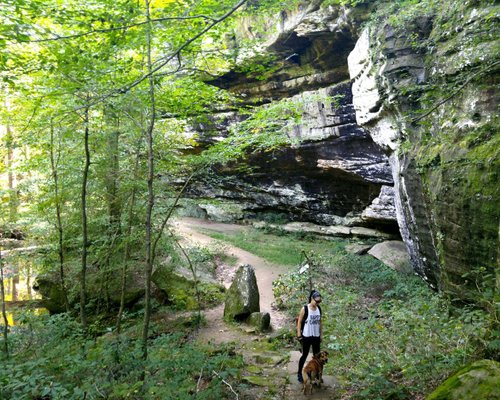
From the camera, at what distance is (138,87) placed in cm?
542

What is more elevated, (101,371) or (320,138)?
(320,138)

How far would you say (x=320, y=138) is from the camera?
15328mm

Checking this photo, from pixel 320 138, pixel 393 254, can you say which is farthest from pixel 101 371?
pixel 320 138

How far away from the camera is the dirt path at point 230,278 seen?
26.9ft

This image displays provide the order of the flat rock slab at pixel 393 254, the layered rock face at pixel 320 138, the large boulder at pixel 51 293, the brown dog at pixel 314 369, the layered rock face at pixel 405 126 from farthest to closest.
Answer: the layered rock face at pixel 320 138
the flat rock slab at pixel 393 254
the large boulder at pixel 51 293
the layered rock face at pixel 405 126
the brown dog at pixel 314 369

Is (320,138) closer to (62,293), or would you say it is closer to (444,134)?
(444,134)

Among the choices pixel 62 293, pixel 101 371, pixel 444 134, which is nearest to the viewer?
pixel 101 371

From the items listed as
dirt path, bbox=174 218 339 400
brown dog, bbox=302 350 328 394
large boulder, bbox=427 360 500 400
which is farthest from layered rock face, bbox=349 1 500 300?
dirt path, bbox=174 218 339 400

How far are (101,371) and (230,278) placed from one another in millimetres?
9703

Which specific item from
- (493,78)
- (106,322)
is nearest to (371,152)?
(493,78)

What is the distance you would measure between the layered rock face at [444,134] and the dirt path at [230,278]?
4373 mm

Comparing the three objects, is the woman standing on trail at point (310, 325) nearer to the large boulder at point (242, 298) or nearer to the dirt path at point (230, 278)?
the dirt path at point (230, 278)

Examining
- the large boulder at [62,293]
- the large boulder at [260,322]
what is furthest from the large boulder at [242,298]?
the large boulder at [62,293]

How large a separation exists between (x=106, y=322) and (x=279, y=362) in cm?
552
